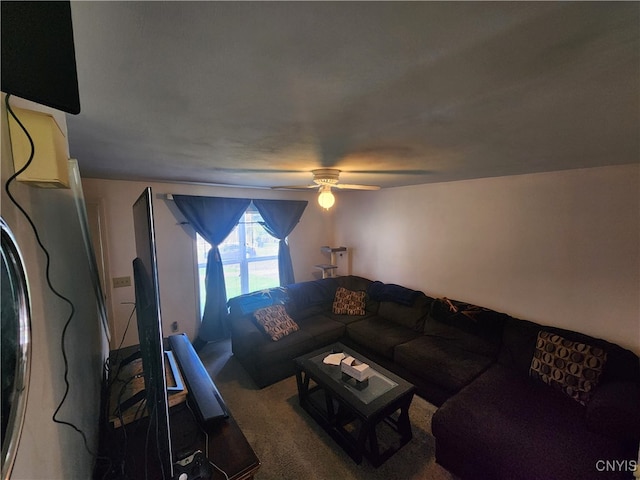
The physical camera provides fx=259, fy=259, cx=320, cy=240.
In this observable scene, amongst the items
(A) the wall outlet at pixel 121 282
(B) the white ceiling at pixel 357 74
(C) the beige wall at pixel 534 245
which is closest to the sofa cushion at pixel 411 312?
(C) the beige wall at pixel 534 245

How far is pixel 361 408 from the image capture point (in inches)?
75.2

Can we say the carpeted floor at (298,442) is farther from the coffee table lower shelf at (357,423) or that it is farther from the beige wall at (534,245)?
the beige wall at (534,245)

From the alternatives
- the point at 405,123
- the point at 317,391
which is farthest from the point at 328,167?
the point at 317,391

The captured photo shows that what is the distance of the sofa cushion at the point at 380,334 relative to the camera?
2.93m

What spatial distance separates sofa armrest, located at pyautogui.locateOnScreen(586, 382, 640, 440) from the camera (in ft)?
5.22

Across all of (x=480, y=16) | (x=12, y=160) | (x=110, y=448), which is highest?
(x=480, y=16)

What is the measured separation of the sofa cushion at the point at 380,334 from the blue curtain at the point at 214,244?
1.86m

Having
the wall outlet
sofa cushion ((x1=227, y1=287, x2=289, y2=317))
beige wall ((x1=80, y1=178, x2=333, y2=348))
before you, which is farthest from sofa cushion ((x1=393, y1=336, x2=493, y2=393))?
the wall outlet

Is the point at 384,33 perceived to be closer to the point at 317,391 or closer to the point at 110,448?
the point at 110,448

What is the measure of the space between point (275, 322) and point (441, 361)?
1.83m

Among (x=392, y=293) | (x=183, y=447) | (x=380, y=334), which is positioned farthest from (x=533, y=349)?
(x=183, y=447)

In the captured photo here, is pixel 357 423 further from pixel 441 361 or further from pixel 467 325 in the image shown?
pixel 467 325

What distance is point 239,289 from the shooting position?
4.05m

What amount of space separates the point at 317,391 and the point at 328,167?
2291 mm
